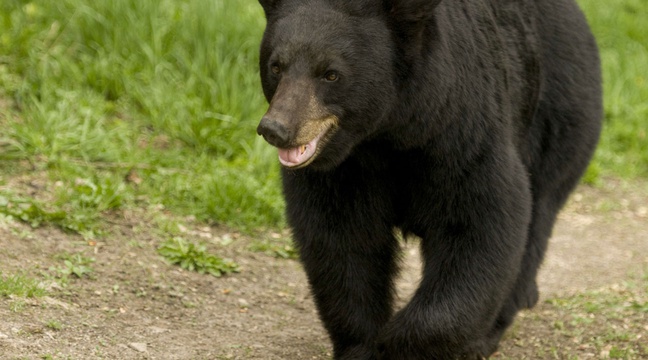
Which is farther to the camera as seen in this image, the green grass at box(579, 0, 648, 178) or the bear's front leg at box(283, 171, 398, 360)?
the green grass at box(579, 0, 648, 178)

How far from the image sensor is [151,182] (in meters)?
6.84

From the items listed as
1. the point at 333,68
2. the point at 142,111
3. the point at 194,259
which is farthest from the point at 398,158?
the point at 142,111

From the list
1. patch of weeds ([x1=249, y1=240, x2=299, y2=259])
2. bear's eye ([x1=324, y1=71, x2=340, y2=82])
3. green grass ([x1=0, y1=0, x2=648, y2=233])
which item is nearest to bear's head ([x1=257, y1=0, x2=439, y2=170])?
bear's eye ([x1=324, y1=71, x2=340, y2=82])

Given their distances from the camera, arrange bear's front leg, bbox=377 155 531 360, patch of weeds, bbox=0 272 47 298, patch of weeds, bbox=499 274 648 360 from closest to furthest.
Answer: bear's front leg, bbox=377 155 531 360 < patch of weeds, bbox=0 272 47 298 < patch of weeds, bbox=499 274 648 360

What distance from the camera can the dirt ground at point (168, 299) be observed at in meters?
4.72

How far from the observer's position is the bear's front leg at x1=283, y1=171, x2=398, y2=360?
452 centimetres

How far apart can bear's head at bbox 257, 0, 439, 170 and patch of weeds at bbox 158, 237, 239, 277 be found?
2.00 metres

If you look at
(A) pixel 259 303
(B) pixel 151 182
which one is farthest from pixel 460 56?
(B) pixel 151 182

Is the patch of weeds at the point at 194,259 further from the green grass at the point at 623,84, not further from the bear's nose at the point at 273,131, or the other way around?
the green grass at the point at 623,84

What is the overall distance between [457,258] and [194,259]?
2.03 meters

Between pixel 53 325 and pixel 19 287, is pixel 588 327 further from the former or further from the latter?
pixel 19 287

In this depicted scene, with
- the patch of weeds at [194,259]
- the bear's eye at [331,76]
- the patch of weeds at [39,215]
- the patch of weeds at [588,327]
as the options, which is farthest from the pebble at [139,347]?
the patch of weeds at [588,327]

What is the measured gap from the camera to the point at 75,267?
5.49 m

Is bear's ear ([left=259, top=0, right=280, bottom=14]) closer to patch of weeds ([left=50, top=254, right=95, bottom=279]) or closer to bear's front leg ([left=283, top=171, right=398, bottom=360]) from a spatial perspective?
bear's front leg ([left=283, top=171, right=398, bottom=360])
